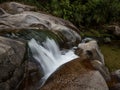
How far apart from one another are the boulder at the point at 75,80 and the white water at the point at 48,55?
443 millimetres

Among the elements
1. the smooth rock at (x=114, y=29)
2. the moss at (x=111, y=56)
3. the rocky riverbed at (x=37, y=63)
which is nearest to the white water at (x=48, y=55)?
the rocky riverbed at (x=37, y=63)

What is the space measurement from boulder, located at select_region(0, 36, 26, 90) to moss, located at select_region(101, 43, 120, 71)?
5.02 meters

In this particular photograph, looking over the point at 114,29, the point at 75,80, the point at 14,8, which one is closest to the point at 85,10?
the point at 114,29

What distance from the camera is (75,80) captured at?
29.1ft

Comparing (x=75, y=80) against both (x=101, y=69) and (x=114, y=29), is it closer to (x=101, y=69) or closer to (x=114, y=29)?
(x=101, y=69)

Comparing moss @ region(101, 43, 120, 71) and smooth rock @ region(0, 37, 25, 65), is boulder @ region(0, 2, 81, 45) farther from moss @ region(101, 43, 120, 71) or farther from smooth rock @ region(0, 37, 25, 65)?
smooth rock @ region(0, 37, 25, 65)

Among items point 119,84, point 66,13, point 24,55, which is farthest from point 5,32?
point 66,13

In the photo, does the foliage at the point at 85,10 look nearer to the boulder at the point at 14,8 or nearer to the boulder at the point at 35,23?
the boulder at the point at 14,8

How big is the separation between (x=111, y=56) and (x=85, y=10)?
5190mm

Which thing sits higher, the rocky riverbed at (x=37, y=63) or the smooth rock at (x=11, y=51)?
the smooth rock at (x=11, y=51)

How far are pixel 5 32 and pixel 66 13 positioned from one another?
7233 millimetres

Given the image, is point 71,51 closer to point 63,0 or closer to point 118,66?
point 118,66

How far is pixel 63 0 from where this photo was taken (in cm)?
1777

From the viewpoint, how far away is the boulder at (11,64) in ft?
24.8
